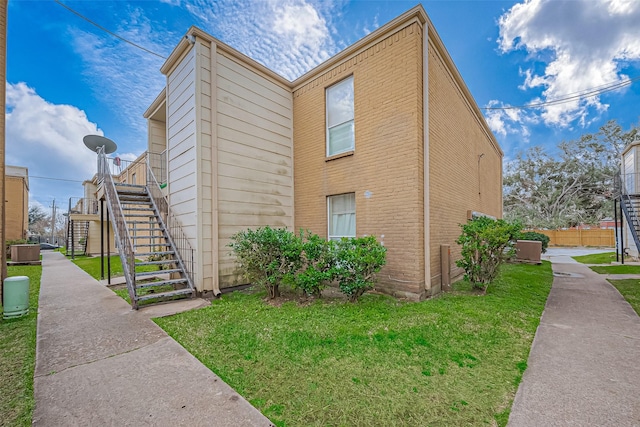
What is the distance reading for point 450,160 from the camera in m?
7.54

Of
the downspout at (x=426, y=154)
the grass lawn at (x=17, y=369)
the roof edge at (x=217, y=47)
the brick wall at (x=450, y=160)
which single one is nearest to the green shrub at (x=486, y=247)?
the brick wall at (x=450, y=160)

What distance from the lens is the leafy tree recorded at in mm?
26797

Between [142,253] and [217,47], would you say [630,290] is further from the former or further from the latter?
[217,47]

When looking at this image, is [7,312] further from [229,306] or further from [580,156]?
[580,156]

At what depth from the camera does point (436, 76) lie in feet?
22.1

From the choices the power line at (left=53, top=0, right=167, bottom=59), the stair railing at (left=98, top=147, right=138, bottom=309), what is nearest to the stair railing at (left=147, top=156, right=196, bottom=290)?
the stair railing at (left=98, top=147, right=138, bottom=309)

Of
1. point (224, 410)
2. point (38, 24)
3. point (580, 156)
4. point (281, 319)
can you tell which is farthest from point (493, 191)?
point (580, 156)

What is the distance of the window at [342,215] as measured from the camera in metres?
6.98

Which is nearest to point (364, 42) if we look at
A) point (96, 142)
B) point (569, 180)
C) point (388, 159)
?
point (388, 159)

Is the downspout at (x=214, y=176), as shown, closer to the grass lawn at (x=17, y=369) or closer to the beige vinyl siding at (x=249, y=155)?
the beige vinyl siding at (x=249, y=155)

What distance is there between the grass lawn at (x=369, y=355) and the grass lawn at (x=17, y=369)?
1.41 m

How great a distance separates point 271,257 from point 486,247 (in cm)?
466

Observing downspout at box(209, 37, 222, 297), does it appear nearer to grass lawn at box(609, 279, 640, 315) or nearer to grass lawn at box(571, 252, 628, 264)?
grass lawn at box(609, 279, 640, 315)

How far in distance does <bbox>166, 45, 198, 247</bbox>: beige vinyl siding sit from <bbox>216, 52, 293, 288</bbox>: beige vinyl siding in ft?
1.85
